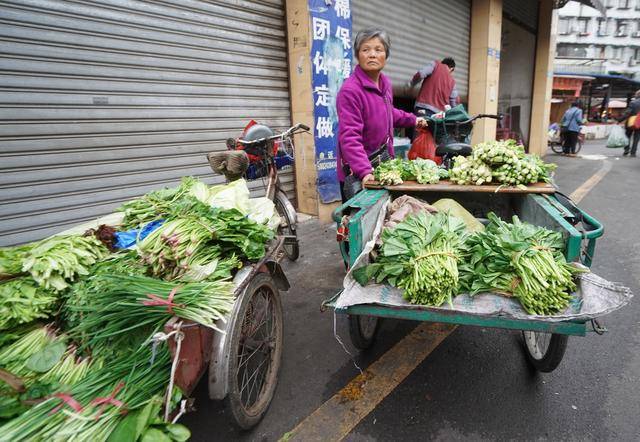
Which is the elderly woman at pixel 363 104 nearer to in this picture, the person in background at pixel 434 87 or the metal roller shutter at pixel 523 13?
the person in background at pixel 434 87

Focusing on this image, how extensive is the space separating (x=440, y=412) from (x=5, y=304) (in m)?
2.27

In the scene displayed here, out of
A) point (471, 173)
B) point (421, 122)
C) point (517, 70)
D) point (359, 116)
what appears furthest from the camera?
point (517, 70)

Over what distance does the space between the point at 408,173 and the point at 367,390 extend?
1.77m

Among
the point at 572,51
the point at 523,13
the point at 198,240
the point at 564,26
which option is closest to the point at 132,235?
the point at 198,240

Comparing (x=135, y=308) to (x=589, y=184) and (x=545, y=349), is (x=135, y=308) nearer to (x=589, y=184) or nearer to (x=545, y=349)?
(x=545, y=349)

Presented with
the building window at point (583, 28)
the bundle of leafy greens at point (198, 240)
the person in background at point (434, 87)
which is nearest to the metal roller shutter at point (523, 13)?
the person in background at point (434, 87)

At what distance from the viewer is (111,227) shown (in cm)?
223

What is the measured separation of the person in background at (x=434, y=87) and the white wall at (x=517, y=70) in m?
10.0

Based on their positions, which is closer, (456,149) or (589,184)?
(456,149)

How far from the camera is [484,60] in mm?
10719

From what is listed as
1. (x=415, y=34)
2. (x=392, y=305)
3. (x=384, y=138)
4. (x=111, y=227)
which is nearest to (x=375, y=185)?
(x=384, y=138)

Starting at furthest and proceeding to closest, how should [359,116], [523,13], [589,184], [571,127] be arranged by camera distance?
[571,127] < [523,13] < [589,184] < [359,116]

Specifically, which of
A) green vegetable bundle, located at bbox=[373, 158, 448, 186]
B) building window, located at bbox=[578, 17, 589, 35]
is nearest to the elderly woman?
green vegetable bundle, located at bbox=[373, 158, 448, 186]

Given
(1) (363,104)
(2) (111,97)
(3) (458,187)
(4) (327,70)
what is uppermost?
(4) (327,70)
